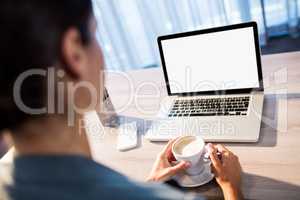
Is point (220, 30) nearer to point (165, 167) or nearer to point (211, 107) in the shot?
point (211, 107)

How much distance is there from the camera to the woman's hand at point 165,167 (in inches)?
38.6

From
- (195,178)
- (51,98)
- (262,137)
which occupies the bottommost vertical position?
(195,178)

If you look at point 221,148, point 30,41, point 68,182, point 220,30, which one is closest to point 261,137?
point 221,148

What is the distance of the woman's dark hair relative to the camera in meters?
0.50

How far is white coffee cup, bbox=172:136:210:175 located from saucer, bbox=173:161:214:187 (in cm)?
1

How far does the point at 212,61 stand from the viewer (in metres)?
1.22

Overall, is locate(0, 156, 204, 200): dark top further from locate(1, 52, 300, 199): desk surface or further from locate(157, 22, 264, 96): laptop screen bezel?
locate(157, 22, 264, 96): laptop screen bezel

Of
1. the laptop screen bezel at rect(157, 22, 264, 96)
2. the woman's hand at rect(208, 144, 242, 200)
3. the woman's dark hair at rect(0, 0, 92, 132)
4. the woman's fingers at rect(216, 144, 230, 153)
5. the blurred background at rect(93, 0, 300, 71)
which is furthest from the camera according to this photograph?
the blurred background at rect(93, 0, 300, 71)

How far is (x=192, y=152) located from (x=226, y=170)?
0.36ft

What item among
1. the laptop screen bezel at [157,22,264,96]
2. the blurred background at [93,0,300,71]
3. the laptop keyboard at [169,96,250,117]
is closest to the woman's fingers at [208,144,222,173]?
the laptop keyboard at [169,96,250,117]

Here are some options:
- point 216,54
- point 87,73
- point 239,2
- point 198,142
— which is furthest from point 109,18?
point 87,73

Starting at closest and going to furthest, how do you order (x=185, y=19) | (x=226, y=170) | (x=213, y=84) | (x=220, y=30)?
(x=226, y=170), (x=220, y=30), (x=213, y=84), (x=185, y=19)

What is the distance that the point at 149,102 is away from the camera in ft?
4.58

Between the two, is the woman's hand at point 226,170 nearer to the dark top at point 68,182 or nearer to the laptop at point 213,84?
the laptop at point 213,84
